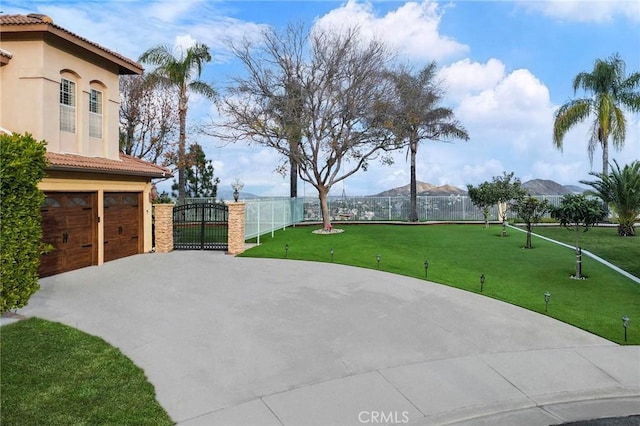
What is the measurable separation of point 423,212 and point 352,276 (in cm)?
2181

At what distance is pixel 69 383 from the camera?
516 centimetres

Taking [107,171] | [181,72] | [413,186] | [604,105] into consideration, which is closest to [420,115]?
[413,186]

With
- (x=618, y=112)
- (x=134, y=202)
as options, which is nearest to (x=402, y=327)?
(x=134, y=202)

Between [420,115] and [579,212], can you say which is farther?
[420,115]

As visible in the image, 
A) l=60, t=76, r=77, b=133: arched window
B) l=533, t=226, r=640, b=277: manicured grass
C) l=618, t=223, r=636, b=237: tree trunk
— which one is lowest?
l=533, t=226, r=640, b=277: manicured grass

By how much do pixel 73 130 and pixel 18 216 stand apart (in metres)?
7.17

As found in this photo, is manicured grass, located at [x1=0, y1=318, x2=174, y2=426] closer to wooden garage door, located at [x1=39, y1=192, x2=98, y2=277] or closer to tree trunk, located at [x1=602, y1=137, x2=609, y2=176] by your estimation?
wooden garage door, located at [x1=39, y1=192, x2=98, y2=277]

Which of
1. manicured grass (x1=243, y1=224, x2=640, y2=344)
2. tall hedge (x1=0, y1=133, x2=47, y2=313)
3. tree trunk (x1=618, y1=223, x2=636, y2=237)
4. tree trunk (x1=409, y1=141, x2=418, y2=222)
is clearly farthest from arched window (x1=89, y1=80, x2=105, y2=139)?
tree trunk (x1=618, y1=223, x2=636, y2=237)

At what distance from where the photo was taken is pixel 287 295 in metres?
9.49

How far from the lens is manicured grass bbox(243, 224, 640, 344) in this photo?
8.69m

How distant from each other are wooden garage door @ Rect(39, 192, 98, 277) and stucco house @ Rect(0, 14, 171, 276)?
27mm

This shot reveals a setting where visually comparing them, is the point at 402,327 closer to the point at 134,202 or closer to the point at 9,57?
the point at 134,202

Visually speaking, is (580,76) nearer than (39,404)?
No

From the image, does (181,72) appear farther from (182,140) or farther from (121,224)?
(121,224)
